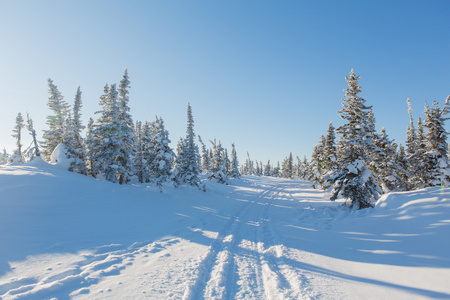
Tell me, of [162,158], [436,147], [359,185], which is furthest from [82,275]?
[436,147]

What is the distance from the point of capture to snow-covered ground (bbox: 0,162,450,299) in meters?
5.07

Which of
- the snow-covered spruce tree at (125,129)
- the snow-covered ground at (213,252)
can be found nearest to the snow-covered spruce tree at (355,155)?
the snow-covered ground at (213,252)

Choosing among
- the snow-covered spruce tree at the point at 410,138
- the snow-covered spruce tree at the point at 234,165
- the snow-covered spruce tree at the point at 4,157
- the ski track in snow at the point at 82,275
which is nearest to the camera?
the ski track in snow at the point at 82,275

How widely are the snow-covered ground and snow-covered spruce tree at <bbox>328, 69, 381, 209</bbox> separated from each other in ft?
15.3

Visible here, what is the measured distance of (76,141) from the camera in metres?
27.4

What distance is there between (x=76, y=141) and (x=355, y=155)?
32398 millimetres

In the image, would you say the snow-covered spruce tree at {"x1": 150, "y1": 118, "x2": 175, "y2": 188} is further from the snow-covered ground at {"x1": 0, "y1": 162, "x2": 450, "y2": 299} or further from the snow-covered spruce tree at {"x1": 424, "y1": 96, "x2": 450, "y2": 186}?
the snow-covered spruce tree at {"x1": 424, "y1": 96, "x2": 450, "y2": 186}

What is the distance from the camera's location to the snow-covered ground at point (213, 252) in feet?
16.6

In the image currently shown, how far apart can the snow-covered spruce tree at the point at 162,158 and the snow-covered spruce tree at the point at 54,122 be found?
15.0 meters

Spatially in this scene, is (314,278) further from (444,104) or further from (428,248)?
(444,104)

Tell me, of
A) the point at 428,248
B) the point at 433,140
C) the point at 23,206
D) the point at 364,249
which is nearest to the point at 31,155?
the point at 23,206

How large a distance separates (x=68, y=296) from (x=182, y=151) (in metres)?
27.8

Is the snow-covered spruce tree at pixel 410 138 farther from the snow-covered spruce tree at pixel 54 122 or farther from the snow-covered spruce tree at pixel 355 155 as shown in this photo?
the snow-covered spruce tree at pixel 54 122

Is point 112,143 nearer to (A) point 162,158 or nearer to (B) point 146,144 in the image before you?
(A) point 162,158
